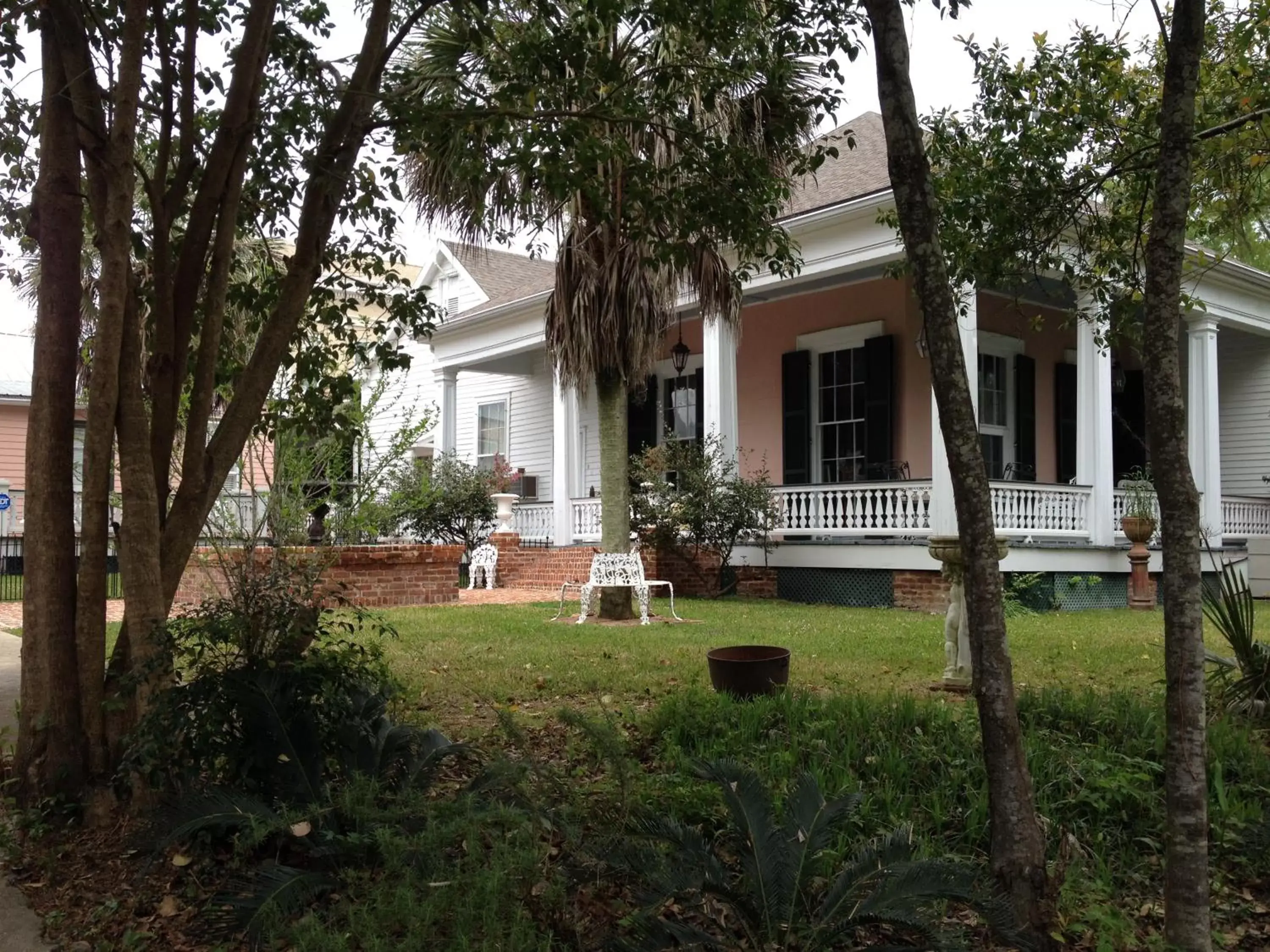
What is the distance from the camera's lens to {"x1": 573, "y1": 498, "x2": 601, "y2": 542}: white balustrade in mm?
16578

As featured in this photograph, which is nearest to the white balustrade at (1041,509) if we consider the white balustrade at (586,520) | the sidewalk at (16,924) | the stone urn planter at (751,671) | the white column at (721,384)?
the white column at (721,384)

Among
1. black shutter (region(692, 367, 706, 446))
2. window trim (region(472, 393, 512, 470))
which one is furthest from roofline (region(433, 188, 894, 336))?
window trim (region(472, 393, 512, 470))

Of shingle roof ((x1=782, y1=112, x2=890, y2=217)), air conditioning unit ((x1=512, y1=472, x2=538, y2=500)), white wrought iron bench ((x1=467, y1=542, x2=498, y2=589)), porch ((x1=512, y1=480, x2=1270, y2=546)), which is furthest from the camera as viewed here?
air conditioning unit ((x1=512, y1=472, x2=538, y2=500))

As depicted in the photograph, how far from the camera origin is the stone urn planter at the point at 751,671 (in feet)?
20.2

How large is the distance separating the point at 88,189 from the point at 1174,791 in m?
5.12

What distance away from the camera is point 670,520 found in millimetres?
14234

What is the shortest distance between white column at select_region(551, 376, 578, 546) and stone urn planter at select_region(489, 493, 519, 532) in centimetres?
85

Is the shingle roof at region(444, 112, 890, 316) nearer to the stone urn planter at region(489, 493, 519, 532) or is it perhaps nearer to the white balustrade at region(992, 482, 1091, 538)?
the stone urn planter at region(489, 493, 519, 532)

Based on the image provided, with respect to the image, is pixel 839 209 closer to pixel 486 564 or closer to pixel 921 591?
pixel 921 591

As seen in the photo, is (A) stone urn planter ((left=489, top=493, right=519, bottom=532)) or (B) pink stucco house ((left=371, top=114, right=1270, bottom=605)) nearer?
(B) pink stucco house ((left=371, top=114, right=1270, bottom=605))

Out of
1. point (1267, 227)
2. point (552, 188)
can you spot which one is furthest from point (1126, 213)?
point (1267, 227)

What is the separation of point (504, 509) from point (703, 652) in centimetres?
909

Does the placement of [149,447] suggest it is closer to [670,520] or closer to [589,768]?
[589,768]

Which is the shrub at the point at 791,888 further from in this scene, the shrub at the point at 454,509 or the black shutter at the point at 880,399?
the shrub at the point at 454,509
